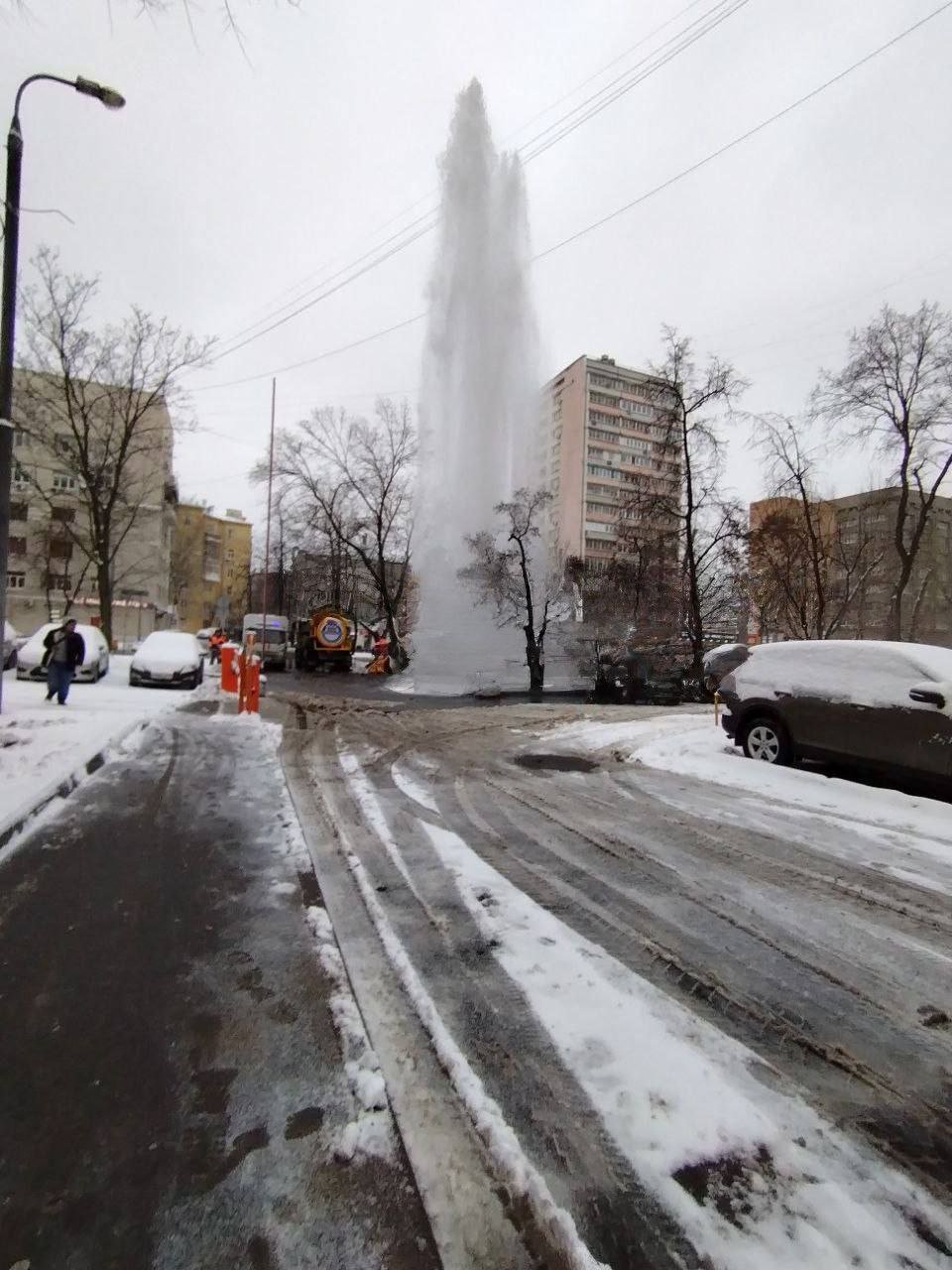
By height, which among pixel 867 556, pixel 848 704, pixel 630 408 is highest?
pixel 630 408

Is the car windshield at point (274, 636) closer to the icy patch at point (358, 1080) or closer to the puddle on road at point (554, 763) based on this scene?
the puddle on road at point (554, 763)

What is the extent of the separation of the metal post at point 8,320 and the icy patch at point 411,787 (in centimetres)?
499

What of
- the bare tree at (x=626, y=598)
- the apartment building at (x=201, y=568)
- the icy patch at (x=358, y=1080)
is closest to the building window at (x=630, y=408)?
the apartment building at (x=201, y=568)

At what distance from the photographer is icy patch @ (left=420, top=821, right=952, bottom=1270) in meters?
1.85

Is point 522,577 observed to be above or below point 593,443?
below

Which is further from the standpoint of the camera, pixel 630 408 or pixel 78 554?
pixel 630 408

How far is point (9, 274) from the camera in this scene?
328 inches

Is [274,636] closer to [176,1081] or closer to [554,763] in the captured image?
[554,763]

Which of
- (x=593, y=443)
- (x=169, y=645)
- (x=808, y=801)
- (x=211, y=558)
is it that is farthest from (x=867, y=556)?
(x=211, y=558)

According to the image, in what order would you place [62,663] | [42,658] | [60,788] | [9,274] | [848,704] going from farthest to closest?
[42,658], [62,663], [9,274], [848,704], [60,788]

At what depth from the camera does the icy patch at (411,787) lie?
662 cm

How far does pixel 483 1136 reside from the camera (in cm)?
221

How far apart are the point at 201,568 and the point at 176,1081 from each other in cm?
10283

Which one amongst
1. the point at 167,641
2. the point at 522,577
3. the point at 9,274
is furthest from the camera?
the point at 522,577
